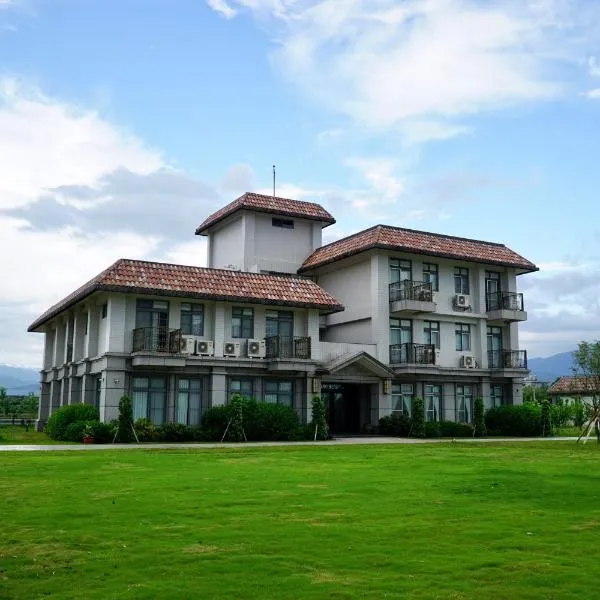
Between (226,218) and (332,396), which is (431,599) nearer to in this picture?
(332,396)

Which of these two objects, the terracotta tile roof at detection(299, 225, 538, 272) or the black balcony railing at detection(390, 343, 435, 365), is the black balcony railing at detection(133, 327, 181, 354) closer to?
the terracotta tile roof at detection(299, 225, 538, 272)

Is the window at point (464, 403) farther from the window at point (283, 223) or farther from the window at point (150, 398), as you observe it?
the window at point (150, 398)

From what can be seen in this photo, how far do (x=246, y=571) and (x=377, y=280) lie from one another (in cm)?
3173

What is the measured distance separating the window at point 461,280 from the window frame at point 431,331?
2592mm

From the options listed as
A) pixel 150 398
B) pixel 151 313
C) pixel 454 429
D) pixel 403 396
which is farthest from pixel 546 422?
pixel 151 313

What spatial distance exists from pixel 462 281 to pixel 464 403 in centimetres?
703

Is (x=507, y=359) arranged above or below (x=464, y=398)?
above

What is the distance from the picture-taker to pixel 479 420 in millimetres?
38562

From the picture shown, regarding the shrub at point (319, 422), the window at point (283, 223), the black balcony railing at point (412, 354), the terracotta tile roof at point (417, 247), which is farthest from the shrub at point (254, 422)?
the window at point (283, 223)

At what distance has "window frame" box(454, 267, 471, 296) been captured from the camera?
42.1 metres

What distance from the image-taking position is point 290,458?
21.2 meters

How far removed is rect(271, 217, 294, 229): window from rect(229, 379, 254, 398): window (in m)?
11.4

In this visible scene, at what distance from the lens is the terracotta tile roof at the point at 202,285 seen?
31641mm

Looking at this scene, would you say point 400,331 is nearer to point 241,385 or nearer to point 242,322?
point 242,322
